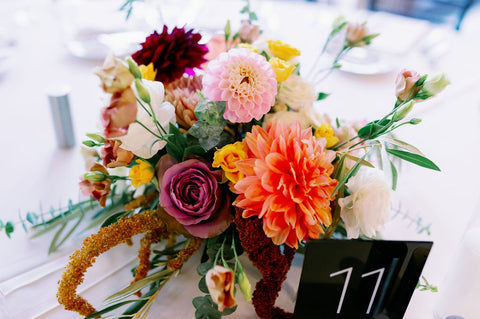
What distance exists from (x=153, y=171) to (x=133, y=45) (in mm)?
711

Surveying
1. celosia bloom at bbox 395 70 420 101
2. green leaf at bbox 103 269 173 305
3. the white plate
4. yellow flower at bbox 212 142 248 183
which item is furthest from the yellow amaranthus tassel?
the white plate

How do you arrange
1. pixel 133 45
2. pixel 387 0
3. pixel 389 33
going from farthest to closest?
pixel 387 0, pixel 389 33, pixel 133 45

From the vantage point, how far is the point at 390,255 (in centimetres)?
51

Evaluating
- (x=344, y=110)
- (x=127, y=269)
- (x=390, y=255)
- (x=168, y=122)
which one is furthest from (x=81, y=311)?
(x=344, y=110)

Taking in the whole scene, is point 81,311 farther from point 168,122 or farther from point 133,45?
point 133,45

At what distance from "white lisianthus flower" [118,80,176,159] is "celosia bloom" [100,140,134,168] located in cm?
1

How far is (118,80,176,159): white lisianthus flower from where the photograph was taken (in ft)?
1.59

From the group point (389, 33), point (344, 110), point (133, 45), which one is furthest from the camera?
point (389, 33)

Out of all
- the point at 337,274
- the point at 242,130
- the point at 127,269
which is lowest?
the point at 127,269

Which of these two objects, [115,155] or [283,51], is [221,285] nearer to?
[115,155]

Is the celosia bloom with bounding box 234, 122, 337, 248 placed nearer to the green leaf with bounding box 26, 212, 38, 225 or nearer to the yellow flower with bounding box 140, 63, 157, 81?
the yellow flower with bounding box 140, 63, 157, 81

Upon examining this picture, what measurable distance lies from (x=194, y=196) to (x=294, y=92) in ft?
0.69

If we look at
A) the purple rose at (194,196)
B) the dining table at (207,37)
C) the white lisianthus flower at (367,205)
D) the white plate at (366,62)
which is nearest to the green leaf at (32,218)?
the dining table at (207,37)

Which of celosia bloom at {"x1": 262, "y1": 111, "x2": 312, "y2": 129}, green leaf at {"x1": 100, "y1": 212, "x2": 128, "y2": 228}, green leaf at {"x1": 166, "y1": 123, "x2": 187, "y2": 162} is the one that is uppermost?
celosia bloom at {"x1": 262, "y1": 111, "x2": 312, "y2": 129}
